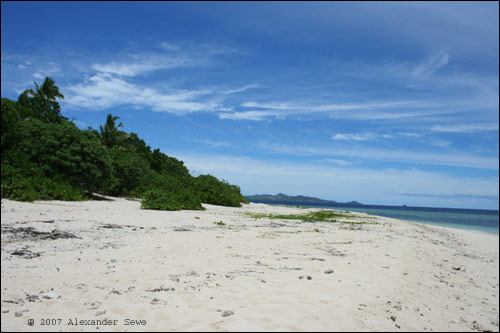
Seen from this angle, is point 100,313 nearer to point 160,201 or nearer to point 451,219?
point 160,201

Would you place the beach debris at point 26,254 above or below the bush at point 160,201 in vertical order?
below

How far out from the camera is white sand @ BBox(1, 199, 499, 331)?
3654mm

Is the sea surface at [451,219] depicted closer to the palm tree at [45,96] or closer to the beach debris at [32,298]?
the beach debris at [32,298]

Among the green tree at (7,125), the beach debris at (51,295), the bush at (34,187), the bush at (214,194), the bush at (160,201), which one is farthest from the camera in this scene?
the bush at (214,194)

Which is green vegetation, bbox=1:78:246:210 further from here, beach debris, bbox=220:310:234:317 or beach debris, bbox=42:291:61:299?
beach debris, bbox=220:310:234:317

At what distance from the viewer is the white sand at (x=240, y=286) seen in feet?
12.0

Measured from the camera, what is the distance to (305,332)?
322cm

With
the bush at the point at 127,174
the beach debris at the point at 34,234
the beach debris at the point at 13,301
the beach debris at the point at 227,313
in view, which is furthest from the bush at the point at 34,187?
the beach debris at the point at 227,313

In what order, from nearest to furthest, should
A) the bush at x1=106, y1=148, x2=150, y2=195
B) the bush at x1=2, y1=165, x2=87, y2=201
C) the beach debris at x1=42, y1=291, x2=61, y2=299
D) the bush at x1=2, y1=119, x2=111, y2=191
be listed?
the beach debris at x1=42, y1=291, x2=61, y2=299, the bush at x1=2, y1=165, x2=87, y2=201, the bush at x1=2, y1=119, x2=111, y2=191, the bush at x1=106, y1=148, x2=150, y2=195

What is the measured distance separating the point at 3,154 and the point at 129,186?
983 cm

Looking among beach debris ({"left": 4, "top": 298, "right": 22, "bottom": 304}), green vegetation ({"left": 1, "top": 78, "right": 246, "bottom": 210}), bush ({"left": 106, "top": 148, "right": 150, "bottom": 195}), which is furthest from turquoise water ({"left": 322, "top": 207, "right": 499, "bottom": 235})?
beach debris ({"left": 4, "top": 298, "right": 22, "bottom": 304})

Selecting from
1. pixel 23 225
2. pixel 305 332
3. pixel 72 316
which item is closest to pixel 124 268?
pixel 72 316

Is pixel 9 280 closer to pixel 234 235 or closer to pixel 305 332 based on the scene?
pixel 305 332

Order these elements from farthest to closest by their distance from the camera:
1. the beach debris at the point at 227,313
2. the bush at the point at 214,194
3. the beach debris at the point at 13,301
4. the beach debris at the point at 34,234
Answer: the bush at the point at 214,194, the beach debris at the point at 34,234, the beach debris at the point at 13,301, the beach debris at the point at 227,313
